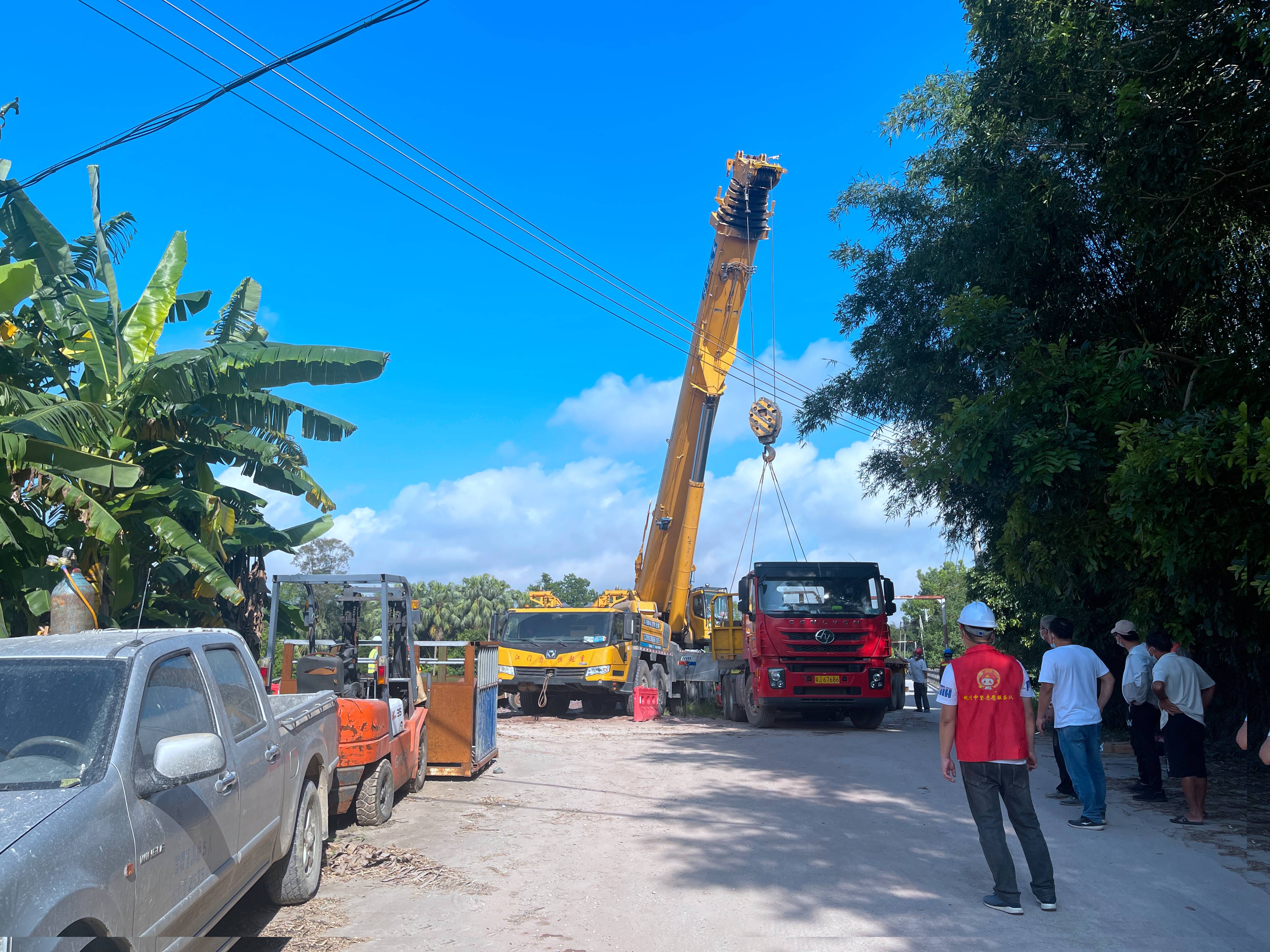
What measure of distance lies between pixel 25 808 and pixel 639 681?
17.2 m

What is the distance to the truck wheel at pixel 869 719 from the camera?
17031 mm

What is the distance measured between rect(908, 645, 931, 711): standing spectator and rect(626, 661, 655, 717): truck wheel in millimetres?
7363

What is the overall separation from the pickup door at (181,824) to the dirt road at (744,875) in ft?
3.81

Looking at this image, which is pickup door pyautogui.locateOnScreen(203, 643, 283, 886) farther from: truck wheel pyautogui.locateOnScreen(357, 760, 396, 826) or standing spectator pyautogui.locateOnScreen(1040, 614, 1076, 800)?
standing spectator pyautogui.locateOnScreen(1040, 614, 1076, 800)

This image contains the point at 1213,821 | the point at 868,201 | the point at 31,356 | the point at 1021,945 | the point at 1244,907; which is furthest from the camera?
the point at 868,201

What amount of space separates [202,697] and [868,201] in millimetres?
15389

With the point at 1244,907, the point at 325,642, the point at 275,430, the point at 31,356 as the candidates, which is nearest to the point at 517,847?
the point at 325,642

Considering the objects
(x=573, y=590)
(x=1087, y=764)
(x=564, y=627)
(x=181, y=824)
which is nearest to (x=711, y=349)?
(x=564, y=627)

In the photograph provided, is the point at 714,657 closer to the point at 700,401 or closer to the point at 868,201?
the point at 700,401

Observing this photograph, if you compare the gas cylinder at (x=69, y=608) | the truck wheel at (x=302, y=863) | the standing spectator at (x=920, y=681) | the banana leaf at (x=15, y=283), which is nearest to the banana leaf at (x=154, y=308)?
the banana leaf at (x=15, y=283)

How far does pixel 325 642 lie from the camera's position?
31.3 ft

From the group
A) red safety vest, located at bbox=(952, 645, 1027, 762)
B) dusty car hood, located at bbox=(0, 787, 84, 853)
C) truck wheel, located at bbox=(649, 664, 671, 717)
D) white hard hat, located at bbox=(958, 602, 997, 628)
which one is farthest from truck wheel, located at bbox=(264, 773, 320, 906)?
truck wheel, located at bbox=(649, 664, 671, 717)

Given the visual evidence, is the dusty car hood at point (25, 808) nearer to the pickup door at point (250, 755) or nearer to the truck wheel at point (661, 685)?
the pickup door at point (250, 755)

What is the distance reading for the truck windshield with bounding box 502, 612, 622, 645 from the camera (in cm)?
1967
